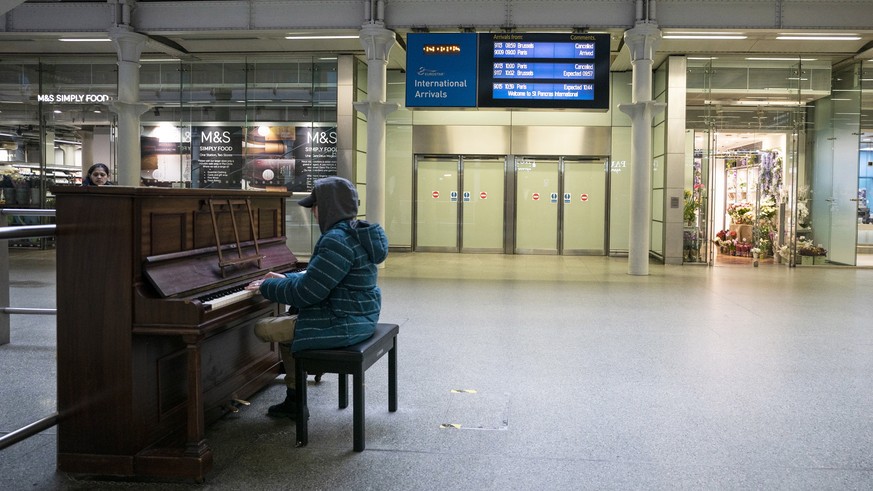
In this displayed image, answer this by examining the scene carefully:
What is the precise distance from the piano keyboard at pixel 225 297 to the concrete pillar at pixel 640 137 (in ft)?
30.9

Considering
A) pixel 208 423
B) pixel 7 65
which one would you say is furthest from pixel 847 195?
pixel 7 65

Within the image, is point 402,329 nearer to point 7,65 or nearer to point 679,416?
point 679,416

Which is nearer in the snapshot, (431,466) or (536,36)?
(431,466)

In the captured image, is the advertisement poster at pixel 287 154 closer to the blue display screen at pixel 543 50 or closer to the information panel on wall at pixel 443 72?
the information panel on wall at pixel 443 72

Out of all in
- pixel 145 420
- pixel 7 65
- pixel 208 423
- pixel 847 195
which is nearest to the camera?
pixel 145 420

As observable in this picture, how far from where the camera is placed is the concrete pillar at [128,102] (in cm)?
1216

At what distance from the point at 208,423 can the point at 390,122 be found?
13.4 meters

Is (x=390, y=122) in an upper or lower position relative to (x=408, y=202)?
upper

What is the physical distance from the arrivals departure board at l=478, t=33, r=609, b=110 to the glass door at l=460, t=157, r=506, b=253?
18.2 feet

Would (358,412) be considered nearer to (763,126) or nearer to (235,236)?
(235,236)

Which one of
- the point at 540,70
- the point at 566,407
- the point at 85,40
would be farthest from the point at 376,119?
the point at 566,407

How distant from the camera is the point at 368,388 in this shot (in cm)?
495

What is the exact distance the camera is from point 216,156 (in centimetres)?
1491

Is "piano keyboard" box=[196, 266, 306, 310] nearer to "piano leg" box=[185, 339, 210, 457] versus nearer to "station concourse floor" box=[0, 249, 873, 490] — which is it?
"piano leg" box=[185, 339, 210, 457]
